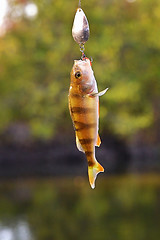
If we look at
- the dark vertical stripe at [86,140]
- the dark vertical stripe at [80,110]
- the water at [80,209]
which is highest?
the dark vertical stripe at [80,110]

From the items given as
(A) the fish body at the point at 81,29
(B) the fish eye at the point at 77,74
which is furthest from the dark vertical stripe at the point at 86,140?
(A) the fish body at the point at 81,29

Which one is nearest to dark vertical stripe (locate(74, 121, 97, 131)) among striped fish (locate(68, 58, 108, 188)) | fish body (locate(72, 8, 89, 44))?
striped fish (locate(68, 58, 108, 188))

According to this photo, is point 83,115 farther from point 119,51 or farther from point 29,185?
point 119,51

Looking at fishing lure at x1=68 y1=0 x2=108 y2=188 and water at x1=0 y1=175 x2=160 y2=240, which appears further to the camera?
water at x1=0 y1=175 x2=160 y2=240

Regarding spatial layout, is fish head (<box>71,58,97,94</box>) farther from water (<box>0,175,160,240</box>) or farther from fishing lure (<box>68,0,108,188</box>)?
water (<box>0,175,160,240</box>)

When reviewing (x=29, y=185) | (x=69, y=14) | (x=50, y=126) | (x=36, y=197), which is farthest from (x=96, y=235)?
(x=69, y=14)

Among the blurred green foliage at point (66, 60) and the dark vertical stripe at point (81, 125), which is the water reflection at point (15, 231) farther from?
the dark vertical stripe at point (81, 125)

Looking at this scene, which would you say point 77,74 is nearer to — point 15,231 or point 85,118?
point 85,118
